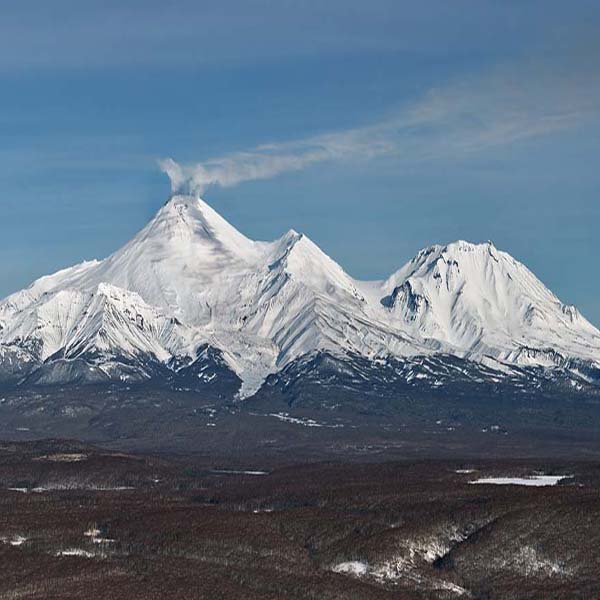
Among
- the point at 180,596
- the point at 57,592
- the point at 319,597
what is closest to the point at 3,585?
the point at 57,592

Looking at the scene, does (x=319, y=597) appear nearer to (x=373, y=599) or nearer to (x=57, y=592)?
(x=373, y=599)

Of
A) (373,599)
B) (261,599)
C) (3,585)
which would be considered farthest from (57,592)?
(373,599)

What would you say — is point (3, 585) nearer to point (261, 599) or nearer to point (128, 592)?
point (128, 592)

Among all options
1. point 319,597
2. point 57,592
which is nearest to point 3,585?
point 57,592

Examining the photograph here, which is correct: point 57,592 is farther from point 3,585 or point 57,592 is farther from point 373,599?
point 373,599

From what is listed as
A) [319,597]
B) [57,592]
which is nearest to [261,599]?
[319,597]
